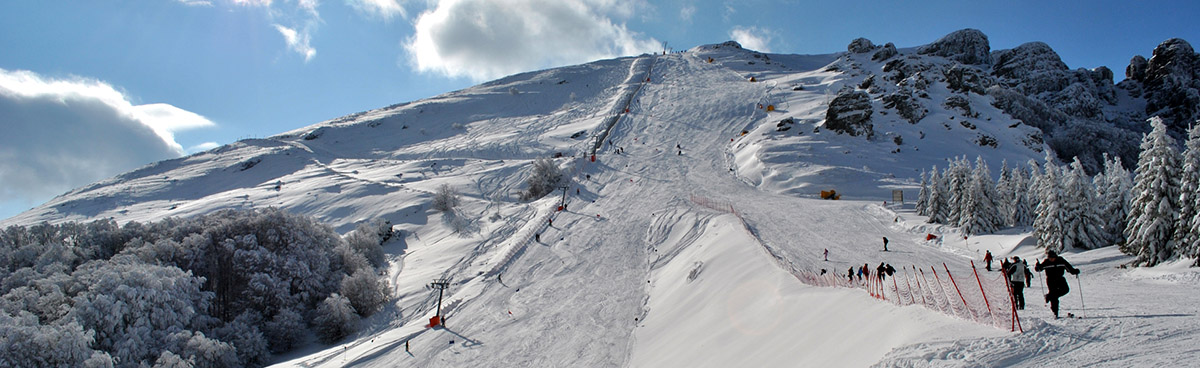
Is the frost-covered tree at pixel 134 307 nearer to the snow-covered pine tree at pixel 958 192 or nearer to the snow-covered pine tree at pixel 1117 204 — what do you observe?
the snow-covered pine tree at pixel 958 192

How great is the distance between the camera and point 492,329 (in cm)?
2661

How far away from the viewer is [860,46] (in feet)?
420

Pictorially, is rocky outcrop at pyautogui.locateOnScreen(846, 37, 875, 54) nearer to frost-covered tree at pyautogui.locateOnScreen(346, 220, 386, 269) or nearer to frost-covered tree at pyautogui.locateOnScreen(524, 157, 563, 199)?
frost-covered tree at pyautogui.locateOnScreen(524, 157, 563, 199)

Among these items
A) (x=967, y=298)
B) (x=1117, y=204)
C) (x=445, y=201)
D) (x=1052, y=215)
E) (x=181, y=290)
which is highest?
(x=445, y=201)

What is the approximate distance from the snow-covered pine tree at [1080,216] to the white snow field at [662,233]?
1.62 m

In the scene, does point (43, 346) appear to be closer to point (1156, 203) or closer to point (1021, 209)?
point (1156, 203)

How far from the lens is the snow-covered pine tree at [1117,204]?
26.6 m

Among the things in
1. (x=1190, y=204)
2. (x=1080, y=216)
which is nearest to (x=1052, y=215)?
(x=1080, y=216)

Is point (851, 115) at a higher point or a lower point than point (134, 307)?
higher

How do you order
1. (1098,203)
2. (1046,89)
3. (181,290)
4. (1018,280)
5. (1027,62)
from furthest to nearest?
1. (1027,62)
2. (1046,89)
3. (181,290)
4. (1098,203)
5. (1018,280)

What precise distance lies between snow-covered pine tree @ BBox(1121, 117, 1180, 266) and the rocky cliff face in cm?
4463

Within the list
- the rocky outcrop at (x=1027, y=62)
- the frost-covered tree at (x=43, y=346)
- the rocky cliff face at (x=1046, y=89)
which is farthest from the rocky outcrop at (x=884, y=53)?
the frost-covered tree at (x=43, y=346)

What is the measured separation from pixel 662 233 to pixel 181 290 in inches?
1133

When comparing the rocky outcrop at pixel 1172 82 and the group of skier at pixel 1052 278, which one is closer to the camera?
the group of skier at pixel 1052 278
